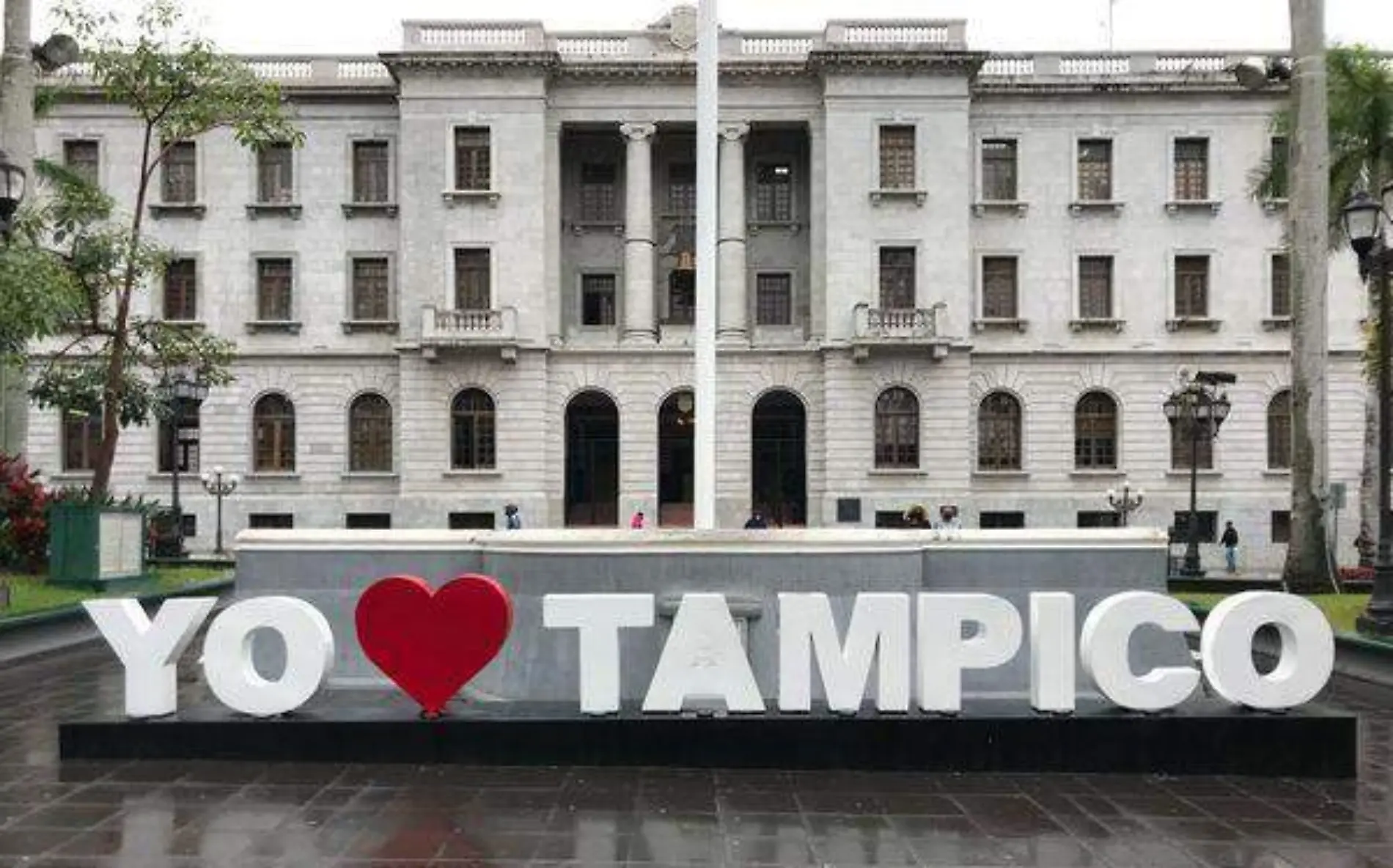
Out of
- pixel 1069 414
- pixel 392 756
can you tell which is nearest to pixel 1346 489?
pixel 1069 414

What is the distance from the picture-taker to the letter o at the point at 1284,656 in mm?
7738

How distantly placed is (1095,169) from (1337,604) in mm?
23366

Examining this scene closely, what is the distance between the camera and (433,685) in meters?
8.00

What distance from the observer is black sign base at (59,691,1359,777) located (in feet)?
25.6

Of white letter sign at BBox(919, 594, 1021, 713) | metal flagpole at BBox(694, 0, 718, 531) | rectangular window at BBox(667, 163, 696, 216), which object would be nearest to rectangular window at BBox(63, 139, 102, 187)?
rectangular window at BBox(667, 163, 696, 216)

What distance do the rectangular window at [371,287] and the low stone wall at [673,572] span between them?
92.2ft

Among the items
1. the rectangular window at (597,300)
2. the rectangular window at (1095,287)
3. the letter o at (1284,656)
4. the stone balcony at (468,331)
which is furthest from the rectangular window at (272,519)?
the letter o at (1284,656)

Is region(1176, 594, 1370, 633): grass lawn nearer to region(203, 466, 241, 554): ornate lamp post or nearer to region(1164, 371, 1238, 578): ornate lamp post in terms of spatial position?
region(1164, 371, 1238, 578): ornate lamp post

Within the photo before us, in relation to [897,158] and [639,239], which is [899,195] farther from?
[639,239]

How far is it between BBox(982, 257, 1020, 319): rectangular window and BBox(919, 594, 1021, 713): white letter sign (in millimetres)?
30275

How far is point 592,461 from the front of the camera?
37.3 metres

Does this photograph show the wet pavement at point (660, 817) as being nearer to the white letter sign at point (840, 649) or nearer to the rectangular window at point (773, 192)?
the white letter sign at point (840, 649)

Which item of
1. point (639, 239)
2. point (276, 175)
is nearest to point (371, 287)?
point (276, 175)

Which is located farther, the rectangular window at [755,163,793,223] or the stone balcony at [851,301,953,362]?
the rectangular window at [755,163,793,223]
